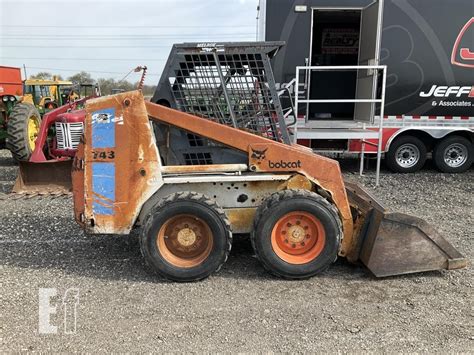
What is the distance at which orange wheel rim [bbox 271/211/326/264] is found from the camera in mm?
4137

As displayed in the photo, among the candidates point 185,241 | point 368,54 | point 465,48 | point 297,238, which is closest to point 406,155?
point 368,54

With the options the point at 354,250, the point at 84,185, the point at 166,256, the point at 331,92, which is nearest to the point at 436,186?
the point at 331,92

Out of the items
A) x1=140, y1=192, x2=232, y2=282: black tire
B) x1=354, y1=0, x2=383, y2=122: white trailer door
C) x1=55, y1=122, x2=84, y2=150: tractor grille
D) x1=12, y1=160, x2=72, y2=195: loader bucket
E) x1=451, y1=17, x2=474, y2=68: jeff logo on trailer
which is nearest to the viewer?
x1=140, y1=192, x2=232, y2=282: black tire

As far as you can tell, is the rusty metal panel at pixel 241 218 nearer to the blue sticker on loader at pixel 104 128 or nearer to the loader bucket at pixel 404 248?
the loader bucket at pixel 404 248

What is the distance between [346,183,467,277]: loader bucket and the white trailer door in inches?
193

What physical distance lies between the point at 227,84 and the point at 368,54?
5503 millimetres

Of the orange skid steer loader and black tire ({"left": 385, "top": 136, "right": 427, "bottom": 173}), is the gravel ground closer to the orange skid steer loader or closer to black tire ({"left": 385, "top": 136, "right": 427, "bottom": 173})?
the orange skid steer loader

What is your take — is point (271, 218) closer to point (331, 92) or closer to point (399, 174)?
point (399, 174)

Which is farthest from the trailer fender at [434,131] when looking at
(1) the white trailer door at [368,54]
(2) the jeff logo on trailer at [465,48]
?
(2) the jeff logo on trailer at [465,48]

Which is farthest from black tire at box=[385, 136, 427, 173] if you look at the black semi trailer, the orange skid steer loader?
the orange skid steer loader

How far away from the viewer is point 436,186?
326 inches

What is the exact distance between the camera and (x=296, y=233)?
4.18 m

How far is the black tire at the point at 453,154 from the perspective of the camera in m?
9.29

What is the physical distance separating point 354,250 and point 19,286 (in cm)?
312
